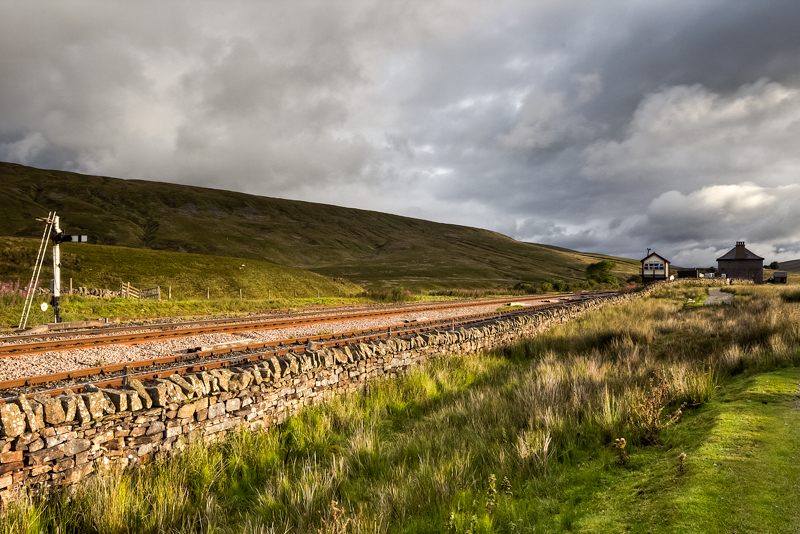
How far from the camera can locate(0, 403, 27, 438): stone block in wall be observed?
4035 millimetres

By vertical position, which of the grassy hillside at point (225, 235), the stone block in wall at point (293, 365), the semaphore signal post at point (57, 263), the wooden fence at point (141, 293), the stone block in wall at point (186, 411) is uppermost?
the grassy hillside at point (225, 235)

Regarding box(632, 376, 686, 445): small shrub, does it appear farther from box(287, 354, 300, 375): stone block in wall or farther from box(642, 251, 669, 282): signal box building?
box(642, 251, 669, 282): signal box building

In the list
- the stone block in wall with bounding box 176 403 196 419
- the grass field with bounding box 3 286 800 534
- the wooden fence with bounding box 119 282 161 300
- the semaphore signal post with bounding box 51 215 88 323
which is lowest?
the grass field with bounding box 3 286 800 534

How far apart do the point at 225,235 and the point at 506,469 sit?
160603 millimetres

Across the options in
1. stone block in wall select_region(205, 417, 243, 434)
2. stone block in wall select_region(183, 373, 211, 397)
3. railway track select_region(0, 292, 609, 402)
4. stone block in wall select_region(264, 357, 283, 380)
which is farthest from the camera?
railway track select_region(0, 292, 609, 402)

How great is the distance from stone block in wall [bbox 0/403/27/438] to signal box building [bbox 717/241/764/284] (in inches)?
3623

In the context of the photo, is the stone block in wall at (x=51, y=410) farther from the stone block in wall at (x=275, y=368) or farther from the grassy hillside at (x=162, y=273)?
the grassy hillside at (x=162, y=273)

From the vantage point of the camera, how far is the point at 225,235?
488 feet

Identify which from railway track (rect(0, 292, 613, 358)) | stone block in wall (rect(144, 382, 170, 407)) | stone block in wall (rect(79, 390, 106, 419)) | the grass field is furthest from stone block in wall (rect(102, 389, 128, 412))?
railway track (rect(0, 292, 613, 358))

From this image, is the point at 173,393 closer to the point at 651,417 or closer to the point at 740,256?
the point at 651,417

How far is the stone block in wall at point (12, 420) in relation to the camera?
404cm

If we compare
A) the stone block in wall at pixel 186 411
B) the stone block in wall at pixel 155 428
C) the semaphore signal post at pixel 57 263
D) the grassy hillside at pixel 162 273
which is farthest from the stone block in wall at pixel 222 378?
the grassy hillside at pixel 162 273

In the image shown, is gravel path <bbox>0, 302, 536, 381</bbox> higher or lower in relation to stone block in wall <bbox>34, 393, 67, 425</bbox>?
lower

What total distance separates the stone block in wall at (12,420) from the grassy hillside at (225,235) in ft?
313
